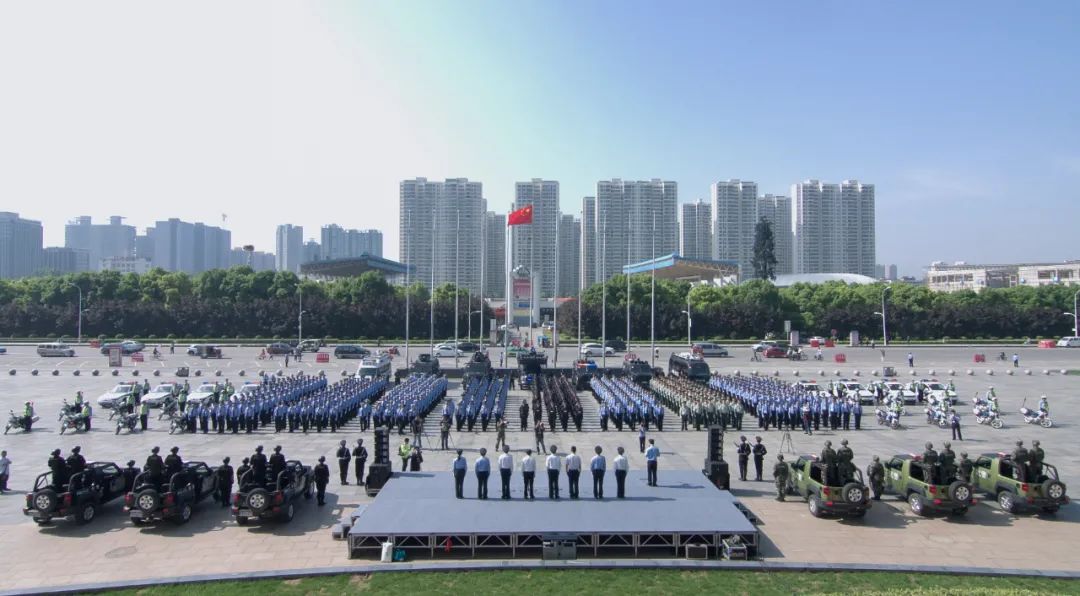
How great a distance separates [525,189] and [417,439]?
8376 cm

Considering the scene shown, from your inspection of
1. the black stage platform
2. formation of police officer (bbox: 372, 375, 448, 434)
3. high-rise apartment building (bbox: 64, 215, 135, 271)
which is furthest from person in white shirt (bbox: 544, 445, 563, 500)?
high-rise apartment building (bbox: 64, 215, 135, 271)

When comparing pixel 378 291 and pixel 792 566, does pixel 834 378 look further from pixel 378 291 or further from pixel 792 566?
pixel 378 291

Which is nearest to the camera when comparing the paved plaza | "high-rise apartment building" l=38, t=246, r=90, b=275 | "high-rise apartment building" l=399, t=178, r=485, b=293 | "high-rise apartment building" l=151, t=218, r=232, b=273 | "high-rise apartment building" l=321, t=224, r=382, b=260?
the paved plaza

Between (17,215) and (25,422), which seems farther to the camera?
(17,215)

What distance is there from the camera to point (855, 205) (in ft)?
430

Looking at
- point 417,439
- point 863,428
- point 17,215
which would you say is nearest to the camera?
point 417,439

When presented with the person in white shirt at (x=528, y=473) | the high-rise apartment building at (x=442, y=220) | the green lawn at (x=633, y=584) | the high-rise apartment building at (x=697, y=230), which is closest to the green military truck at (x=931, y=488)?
the green lawn at (x=633, y=584)

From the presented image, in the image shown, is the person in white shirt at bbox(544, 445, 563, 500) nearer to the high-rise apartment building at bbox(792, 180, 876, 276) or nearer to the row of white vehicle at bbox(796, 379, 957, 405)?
the row of white vehicle at bbox(796, 379, 957, 405)

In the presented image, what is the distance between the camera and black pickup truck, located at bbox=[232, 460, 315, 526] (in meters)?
11.3

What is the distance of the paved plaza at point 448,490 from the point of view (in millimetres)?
10039

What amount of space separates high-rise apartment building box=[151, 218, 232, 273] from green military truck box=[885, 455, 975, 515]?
186 metres

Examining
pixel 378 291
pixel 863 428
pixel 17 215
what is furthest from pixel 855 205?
pixel 17 215

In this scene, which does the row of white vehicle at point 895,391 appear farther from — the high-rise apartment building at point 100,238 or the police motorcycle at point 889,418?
the high-rise apartment building at point 100,238

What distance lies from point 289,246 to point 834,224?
136369mm
